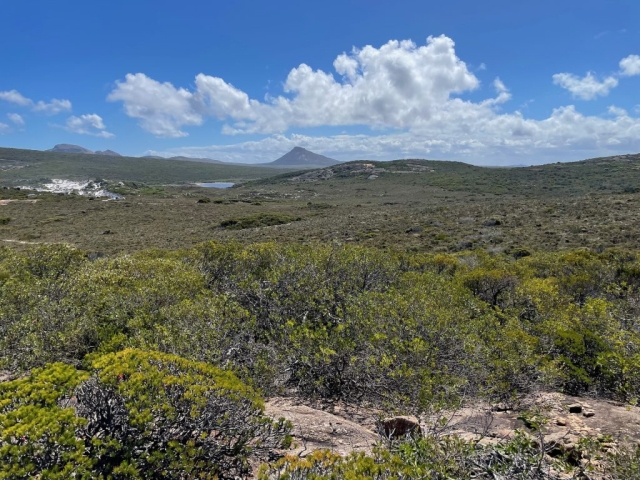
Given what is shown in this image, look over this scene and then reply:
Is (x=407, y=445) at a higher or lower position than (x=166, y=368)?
lower

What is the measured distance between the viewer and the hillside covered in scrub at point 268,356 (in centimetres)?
404

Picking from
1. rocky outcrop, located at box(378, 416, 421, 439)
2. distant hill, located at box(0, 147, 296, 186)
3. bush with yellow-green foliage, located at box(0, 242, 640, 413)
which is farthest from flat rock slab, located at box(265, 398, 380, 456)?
distant hill, located at box(0, 147, 296, 186)

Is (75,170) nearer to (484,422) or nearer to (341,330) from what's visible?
(341,330)

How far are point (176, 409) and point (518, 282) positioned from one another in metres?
12.6

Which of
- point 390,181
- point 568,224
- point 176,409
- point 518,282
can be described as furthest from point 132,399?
point 390,181

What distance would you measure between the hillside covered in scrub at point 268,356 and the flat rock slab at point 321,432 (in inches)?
13.6

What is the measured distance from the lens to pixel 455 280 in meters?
13.5

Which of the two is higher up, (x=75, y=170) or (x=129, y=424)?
(x=75, y=170)

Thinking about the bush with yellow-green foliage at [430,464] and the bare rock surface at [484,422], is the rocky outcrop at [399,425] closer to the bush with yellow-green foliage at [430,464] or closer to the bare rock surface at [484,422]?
the bare rock surface at [484,422]

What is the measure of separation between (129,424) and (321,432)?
2.78m

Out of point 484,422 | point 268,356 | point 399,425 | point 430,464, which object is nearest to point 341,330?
point 268,356

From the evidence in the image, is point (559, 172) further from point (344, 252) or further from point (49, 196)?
point (49, 196)

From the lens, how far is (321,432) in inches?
222

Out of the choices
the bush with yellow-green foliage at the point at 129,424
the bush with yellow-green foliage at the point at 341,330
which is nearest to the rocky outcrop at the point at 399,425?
the bush with yellow-green foliage at the point at 341,330
